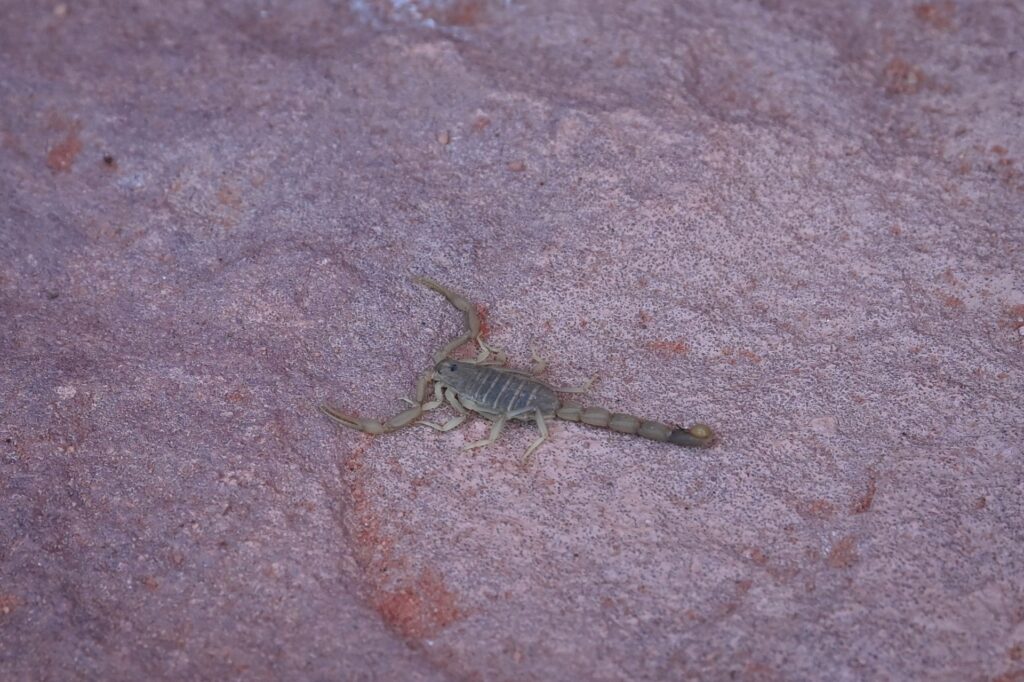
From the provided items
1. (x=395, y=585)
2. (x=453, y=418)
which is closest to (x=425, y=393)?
(x=453, y=418)

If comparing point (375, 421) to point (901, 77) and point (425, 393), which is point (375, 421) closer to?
point (425, 393)

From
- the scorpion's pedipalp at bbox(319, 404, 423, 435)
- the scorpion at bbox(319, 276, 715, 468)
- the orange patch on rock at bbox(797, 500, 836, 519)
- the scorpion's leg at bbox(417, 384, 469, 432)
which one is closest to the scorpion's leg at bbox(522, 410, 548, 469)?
the scorpion at bbox(319, 276, 715, 468)

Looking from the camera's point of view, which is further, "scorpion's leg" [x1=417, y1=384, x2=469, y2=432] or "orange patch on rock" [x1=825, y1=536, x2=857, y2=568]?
"scorpion's leg" [x1=417, y1=384, x2=469, y2=432]

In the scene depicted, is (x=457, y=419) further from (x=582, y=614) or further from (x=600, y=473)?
(x=582, y=614)

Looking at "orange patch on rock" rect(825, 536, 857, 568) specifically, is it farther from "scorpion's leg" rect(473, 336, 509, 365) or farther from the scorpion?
"scorpion's leg" rect(473, 336, 509, 365)

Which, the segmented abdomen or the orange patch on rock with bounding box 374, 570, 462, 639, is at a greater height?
the segmented abdomen

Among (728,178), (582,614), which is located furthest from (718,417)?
(728,178)

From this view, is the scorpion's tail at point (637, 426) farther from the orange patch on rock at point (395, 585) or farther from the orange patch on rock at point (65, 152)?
the orange patch on rock at point (65, 152)
